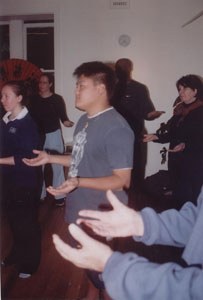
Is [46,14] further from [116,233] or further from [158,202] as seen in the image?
[116,233]

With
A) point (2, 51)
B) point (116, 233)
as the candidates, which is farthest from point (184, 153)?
point (2, 51)

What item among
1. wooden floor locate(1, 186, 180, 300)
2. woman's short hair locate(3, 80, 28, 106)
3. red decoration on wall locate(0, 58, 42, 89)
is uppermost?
red decoration on wall locate(0, 58, 42, 89)

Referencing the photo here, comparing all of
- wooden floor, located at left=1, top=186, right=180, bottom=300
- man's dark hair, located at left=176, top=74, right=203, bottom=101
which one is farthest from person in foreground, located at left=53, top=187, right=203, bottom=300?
man's dark hair, located at left=176, top=74, right=203, bottom=101

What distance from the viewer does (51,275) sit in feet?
6.23

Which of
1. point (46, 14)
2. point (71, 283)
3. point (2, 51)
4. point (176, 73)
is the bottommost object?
point (71, 283)

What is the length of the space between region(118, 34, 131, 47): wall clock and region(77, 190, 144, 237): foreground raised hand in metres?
3.10

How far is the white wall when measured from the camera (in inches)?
133

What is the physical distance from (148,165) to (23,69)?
2096 millimetres

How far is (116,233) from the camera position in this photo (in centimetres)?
76

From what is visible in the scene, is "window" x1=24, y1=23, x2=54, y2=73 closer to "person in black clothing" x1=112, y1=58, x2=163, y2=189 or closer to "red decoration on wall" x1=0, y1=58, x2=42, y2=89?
"red decoration on wall" x1=0, y1=58, x2=42, y2=89

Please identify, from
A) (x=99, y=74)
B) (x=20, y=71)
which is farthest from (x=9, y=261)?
(x=20, y=71)

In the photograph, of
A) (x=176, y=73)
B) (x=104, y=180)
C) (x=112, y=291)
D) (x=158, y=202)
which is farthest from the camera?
(x=176, y=73)

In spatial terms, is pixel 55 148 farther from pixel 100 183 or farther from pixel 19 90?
pixel 100 183

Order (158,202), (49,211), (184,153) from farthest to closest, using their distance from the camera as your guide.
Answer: (158,202) < (49,211) < (184,153)
